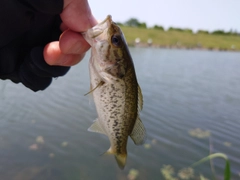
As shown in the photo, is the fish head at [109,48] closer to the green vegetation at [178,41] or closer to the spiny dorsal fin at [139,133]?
the spiny dorsal fin at [139,133]

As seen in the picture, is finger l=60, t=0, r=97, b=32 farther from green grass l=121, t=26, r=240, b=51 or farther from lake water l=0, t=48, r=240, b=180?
green grass l=121, t=26, r=240, b=51

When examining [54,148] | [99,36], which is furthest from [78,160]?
[99,36]

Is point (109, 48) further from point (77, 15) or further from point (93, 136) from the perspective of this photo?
point (93, 136)

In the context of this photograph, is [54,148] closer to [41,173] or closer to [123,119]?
[41,173]

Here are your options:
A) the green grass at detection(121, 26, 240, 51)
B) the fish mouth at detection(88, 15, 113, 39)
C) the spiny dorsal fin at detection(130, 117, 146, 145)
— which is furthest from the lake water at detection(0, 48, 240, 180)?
the green grass at detection(121, 26, 240, 51)

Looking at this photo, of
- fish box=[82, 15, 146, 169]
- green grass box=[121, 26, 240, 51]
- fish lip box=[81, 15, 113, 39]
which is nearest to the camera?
fish lip box=[81, 15, 113, 39]

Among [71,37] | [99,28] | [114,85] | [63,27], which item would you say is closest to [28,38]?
[63,27]

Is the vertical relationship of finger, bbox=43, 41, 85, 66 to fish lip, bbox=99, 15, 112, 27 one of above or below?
below

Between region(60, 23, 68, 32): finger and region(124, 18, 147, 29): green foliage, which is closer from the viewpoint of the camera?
region(60, 23, 68, 32): finger
